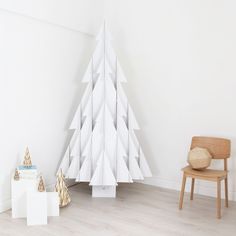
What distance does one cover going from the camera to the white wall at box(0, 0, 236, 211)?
2.98 metres

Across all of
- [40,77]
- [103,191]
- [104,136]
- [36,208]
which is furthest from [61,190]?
[40,77]

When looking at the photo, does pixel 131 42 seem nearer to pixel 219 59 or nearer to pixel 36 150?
pixel 219 59

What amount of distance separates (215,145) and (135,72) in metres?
1.20

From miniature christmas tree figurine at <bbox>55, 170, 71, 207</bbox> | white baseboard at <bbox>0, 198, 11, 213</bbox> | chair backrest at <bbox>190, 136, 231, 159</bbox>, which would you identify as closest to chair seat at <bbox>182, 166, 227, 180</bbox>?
chair backrest at <bbox>190, 136, 231, 159</bbox>

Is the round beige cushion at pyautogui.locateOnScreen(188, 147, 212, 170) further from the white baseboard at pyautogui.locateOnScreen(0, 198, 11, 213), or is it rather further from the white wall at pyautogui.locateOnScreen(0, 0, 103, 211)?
the white baseboard at pyautogui.locateOnScreen(0, 198, 11, 213)

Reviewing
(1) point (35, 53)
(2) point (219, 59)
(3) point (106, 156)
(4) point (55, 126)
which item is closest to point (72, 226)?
(3) point (106, 156)

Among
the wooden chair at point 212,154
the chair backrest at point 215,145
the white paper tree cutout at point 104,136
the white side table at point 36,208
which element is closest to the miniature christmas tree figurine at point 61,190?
the white paper tree cutout at point 104,136

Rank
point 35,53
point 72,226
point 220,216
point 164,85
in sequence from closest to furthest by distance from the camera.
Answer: point 72,226, point 220,216, point 35,53, point 164,85

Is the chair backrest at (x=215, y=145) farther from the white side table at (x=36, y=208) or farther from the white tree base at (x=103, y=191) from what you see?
the white side table at (x=36, y=208)

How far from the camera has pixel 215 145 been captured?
10.4 feet

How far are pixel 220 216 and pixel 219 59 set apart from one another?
1451mm

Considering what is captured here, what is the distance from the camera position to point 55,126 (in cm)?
343

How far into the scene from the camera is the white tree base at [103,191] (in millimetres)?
3322

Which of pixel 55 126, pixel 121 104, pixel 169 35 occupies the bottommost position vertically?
pixel 55 126
